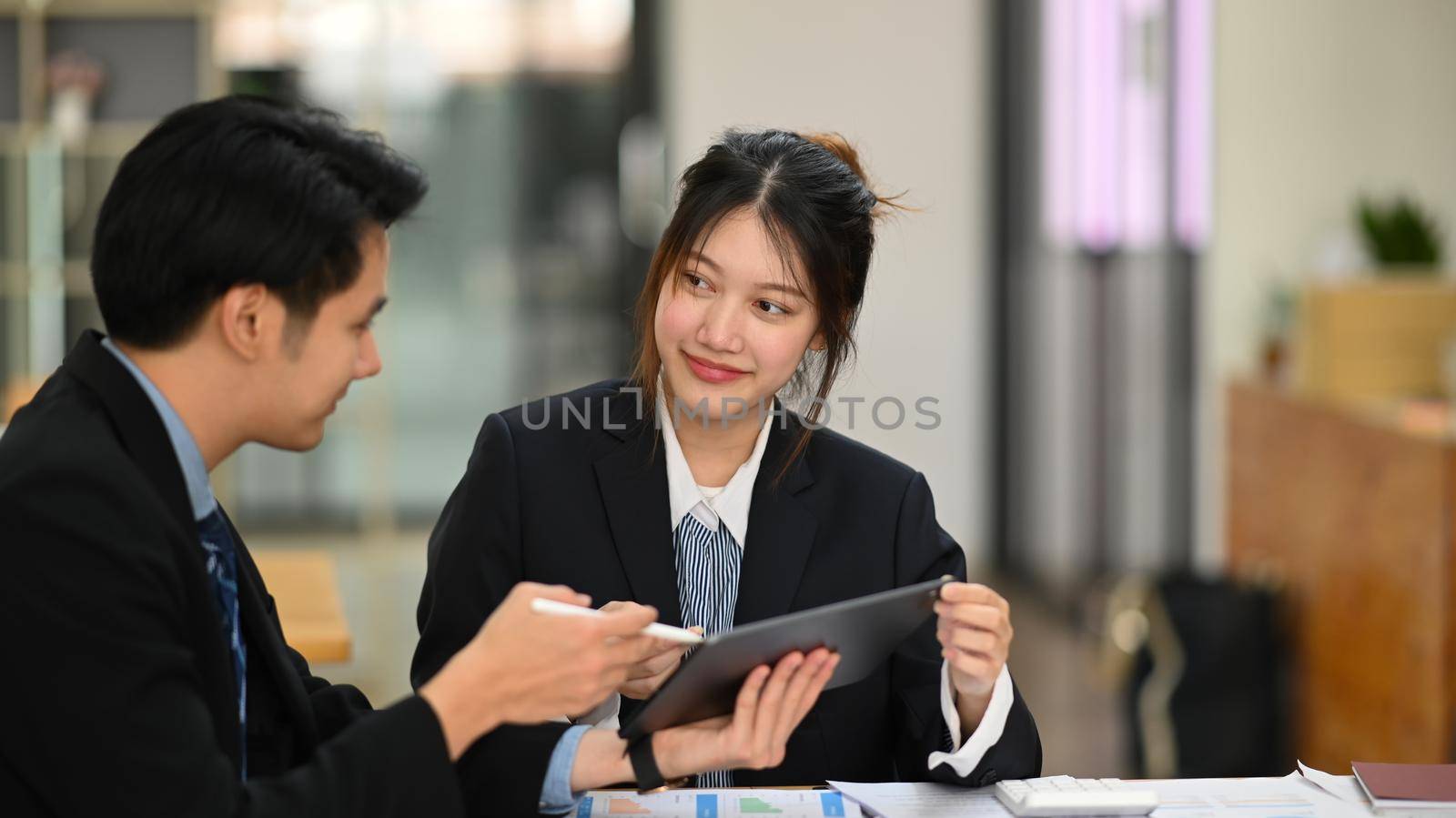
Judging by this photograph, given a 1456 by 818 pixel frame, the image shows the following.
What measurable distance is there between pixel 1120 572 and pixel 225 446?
13.3 ft

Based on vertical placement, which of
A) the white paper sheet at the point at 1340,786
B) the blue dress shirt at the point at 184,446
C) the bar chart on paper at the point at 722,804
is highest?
the blue dress shirt at the point at 184,446

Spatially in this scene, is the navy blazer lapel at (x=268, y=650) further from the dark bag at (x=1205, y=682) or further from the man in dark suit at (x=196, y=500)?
the dark bag at (x=1205, y=682)

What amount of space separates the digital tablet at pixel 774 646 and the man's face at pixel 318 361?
0.35 m

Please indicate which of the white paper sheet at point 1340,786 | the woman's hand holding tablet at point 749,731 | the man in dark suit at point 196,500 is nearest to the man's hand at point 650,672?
the woman's hand holding tablet at point 749,731

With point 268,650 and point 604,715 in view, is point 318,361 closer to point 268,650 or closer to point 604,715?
point 268,650

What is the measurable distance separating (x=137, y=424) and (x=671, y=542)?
0.62m

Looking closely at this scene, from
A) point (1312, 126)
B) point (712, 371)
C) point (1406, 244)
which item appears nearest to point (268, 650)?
point (712, 371)

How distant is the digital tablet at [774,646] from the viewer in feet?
3.88

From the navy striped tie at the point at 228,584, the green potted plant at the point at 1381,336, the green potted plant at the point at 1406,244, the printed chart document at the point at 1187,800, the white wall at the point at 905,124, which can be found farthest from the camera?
the white wall at the point at 905,124

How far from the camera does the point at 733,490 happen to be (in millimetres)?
1642

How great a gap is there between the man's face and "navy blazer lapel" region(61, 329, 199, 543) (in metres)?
0.07

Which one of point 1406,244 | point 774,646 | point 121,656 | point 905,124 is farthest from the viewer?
point 905,124

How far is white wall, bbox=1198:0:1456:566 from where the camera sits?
3820mm

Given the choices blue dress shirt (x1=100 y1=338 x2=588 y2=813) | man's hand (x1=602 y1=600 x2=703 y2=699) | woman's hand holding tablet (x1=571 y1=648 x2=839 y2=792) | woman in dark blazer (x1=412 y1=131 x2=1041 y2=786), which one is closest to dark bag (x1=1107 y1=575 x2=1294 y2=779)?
woman in dark blazer (x1=412 y1=131 x2=1041 y2=786)
